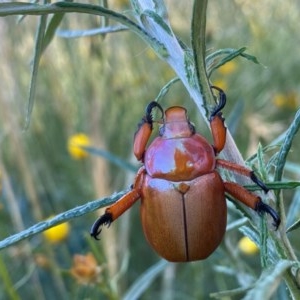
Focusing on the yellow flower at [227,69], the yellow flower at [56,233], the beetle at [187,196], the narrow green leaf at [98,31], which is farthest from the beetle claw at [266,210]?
the yellow flower at [227,69]

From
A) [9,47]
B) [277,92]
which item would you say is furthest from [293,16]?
[9,47]

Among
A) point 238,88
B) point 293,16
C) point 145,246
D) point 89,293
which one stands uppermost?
point 293,16

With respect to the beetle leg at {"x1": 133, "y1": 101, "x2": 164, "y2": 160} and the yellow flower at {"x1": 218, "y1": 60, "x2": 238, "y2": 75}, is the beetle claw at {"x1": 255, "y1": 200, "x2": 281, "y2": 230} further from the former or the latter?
the yellow flower at {"x1": 218, "y1": 60, "x2": 238, "y2": 75}

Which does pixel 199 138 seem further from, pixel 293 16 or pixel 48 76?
pixel 293 16

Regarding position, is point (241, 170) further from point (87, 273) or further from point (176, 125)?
point (87, 273)

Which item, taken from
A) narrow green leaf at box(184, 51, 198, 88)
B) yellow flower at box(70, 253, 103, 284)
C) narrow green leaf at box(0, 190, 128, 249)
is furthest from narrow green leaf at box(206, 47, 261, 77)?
yellow flower at box(70, 253, 103, 284)

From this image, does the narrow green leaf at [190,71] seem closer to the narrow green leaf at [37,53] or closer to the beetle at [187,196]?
the beetle at [187,196]

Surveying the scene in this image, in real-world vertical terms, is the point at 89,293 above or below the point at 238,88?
below

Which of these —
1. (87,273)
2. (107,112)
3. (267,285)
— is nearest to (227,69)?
(107,112)
